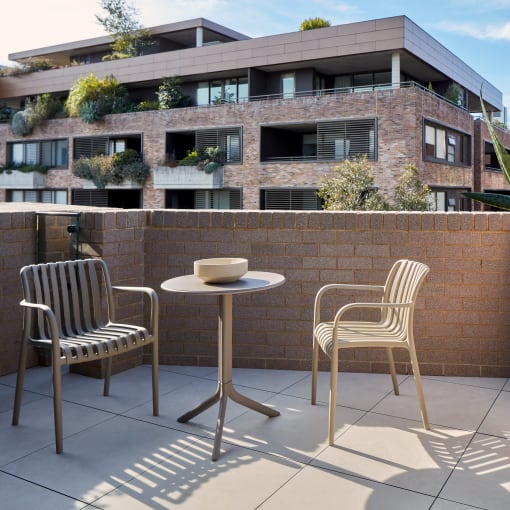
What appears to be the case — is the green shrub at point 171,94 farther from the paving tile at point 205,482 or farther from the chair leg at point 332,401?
the paving tile at point 205,482

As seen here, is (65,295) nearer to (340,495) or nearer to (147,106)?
(340,495)

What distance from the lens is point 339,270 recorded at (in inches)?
205

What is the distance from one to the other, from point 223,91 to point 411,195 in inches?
612

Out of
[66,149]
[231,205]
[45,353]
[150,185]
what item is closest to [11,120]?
[66,149]

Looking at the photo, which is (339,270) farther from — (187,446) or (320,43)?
(320,43)

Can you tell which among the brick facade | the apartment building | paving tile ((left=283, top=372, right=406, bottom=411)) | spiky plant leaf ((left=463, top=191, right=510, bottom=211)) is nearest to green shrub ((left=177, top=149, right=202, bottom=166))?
the apartment building

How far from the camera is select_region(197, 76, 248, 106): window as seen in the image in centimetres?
2927

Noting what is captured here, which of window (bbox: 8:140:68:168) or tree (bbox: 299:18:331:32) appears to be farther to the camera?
window (bbox: 8:140:68:168)

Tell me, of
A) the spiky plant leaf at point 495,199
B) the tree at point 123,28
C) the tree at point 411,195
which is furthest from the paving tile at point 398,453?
the tree at point 123,28

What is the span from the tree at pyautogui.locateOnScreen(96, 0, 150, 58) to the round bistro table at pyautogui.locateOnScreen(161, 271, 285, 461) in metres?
34.6

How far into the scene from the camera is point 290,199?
2558 cm

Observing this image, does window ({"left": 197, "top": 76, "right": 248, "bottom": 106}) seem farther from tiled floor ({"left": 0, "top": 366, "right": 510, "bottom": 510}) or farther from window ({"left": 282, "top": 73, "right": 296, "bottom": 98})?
tiled floor ({"left": 0, "top": 366, "right": 510, "bottom": 510})

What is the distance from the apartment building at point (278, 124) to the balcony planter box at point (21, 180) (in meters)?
0.08

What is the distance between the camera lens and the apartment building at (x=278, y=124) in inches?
957
